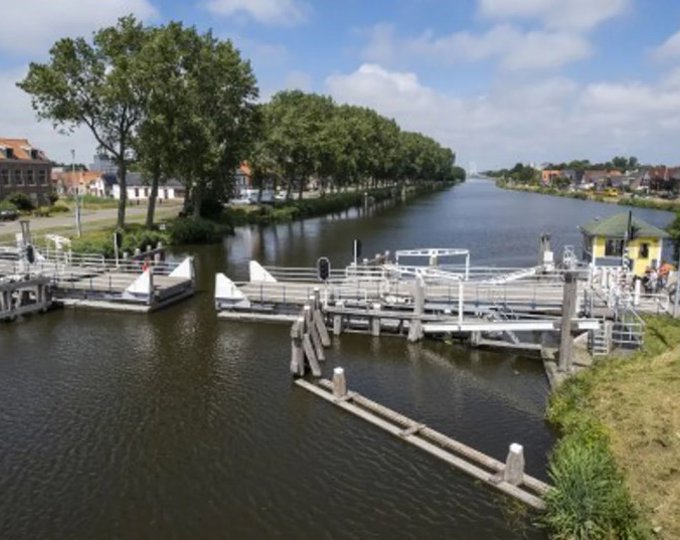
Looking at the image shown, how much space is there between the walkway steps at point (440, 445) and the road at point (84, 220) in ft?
158

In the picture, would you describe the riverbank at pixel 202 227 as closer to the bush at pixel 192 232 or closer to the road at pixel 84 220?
the bush at pixel 192 232

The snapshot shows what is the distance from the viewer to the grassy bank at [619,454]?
11953 mm

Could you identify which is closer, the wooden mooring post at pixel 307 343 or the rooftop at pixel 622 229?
the wooden mooring post at pixel 307 343

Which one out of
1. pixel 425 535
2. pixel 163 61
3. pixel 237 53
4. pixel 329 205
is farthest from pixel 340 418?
pixel 329 205

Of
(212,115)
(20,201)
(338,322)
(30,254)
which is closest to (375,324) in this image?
(338,322)

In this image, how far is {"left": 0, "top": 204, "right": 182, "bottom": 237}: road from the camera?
A: 200ft

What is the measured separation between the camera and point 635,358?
19359mm

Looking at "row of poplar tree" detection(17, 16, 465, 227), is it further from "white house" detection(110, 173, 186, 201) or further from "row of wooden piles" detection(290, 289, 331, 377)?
"white house" detection(110, 173, 186, 201)

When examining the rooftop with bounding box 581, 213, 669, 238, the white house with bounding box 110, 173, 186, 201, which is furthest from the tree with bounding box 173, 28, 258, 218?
the white house with bounding box 110, 173, 186, 201

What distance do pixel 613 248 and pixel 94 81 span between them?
4342 cm

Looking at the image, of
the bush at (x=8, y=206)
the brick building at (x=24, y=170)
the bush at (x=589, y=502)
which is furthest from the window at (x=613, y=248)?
the brick building at (x=24, y=170)

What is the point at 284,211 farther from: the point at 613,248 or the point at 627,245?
the point at 627,245

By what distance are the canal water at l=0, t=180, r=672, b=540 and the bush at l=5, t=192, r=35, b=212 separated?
182 ft

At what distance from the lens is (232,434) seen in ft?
57.6
